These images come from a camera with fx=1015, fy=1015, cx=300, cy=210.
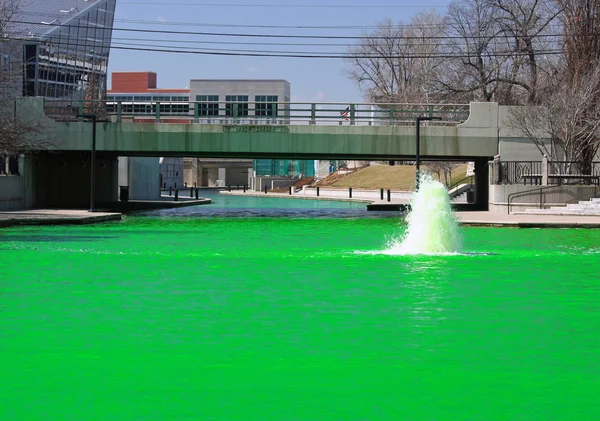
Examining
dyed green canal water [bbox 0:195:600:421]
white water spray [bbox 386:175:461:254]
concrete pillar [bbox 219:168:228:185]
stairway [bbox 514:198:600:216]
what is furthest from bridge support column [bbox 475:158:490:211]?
concrete pillar [bbox 219:168:228:185]

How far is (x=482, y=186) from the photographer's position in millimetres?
62469

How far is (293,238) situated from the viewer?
33531 mm

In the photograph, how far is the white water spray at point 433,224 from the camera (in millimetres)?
25625

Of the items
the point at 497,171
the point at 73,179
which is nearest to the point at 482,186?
the point at 497,171

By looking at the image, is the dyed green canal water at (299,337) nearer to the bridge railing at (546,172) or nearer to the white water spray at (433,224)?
the white water spray at (433,224)

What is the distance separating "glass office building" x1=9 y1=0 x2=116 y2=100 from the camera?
112 meters

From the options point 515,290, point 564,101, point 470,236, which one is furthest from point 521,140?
point 515,290

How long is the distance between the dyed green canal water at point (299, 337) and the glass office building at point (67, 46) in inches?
3585

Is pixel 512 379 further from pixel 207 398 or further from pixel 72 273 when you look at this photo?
pixel 72 273

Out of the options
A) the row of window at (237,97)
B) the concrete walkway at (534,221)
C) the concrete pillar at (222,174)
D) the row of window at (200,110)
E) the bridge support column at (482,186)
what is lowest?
the concrete walkway at (534,221)

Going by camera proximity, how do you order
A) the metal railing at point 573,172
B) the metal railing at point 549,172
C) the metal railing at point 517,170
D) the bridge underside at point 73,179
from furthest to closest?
the bridge underside at point 73,179
the metal railing at point 517,170
the metal railing at point 549,172
the metal railing at point 573,172

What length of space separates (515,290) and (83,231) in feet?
69.3

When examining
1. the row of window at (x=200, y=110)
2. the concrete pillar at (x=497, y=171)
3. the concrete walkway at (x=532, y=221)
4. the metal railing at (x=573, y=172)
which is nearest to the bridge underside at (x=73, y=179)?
the row of window at (x=200, y=110)

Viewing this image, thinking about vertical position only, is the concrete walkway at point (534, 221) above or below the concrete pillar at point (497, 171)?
below
